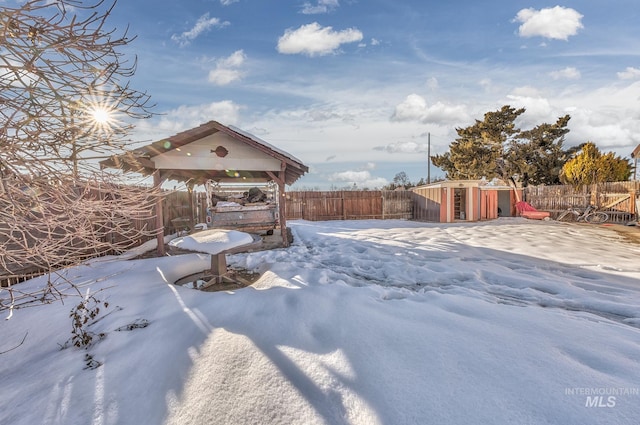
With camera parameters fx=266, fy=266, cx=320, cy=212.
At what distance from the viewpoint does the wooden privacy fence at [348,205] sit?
16.4 meters

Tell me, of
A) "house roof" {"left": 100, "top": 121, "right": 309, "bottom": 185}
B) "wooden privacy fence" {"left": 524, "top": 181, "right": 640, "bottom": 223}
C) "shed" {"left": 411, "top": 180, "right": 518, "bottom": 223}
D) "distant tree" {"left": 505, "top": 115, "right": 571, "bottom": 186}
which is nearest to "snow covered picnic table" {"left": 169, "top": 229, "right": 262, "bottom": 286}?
"house roof" {"left": 100, "top": 121, "right": 309, "bottom": 185}

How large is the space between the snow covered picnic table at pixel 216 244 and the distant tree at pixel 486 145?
23.8 metres

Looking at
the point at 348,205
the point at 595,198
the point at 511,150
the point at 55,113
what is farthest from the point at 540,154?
the point at 55,113

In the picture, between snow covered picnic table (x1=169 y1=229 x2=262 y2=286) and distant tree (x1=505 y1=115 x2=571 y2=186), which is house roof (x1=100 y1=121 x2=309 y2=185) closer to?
snow covered picnic table (x1=169 y1=229 x2=262 y2=286)

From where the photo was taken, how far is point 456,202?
17.4 meters

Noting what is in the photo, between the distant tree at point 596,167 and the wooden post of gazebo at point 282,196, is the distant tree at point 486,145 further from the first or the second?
the wooden post of gazebo at point 282,196

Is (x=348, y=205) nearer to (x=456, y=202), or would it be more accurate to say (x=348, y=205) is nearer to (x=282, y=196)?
(x=456, y=202)

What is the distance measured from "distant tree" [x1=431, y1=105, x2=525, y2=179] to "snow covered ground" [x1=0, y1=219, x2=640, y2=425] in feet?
70.5

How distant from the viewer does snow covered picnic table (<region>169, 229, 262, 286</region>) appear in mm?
4486

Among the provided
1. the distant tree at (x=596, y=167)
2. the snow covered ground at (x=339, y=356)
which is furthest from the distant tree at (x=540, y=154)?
the snow covered ground at (x=339, y=356)

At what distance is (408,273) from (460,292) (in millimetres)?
1150

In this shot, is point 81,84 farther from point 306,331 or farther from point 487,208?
point 487,208

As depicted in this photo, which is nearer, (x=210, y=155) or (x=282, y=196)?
(x=210, y=155)

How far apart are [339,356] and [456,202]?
17645 millimetres
